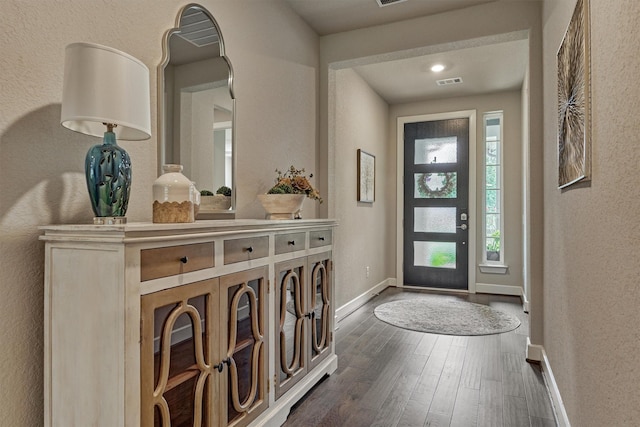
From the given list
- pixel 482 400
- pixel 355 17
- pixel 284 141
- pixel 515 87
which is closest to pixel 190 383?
pixel 482 400

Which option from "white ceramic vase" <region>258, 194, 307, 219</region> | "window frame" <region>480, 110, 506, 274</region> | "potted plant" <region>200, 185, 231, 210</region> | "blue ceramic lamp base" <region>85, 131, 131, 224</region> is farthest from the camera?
"window frame" <region>480, 110, 506, 274</region>

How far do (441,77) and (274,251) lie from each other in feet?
11.2

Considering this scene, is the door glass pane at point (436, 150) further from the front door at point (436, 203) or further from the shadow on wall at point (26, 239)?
the shadow on wall at point (26, 239)

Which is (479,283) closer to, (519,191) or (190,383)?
(519,191)

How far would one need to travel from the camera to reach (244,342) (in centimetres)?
170

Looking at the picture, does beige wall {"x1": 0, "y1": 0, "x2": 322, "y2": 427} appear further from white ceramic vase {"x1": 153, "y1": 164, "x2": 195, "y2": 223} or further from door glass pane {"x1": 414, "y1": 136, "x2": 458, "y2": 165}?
door glass pane {"x1": 414, "y1": 136, "x2": 458, "y2": 165}

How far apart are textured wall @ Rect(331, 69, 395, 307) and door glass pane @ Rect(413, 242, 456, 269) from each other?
1.28 ft

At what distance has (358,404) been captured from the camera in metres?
2.15

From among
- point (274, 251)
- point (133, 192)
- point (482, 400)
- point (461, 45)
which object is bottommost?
point (482, 400)

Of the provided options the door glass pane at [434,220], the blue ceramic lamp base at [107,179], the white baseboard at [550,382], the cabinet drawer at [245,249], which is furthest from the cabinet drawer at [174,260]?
the door glass pane at [434,220]

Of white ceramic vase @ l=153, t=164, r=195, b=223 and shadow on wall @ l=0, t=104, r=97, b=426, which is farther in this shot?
white ceramic vase @ l=153, t=164, r=195, b=223

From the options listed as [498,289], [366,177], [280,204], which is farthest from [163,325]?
[498,289]

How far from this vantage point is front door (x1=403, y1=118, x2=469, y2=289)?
16.8ft

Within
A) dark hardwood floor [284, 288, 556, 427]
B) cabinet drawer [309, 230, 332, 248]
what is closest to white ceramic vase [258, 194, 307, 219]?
cabinet drawer [309, 230, 332, 248]
